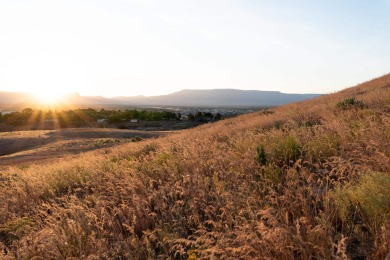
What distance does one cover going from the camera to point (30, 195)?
295 inches

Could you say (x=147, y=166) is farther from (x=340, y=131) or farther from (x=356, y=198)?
(x=356, y=198)

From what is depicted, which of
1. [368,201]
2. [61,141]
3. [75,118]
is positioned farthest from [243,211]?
[75,118]

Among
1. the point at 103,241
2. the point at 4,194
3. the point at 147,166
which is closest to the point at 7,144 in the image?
the point at 4,194

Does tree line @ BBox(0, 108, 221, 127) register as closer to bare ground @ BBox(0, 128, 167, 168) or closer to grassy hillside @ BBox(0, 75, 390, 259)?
bare ground @ BBox(0, 128, 167, 168)

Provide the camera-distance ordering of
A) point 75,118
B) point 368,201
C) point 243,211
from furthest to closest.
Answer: point 75,118
point 243,211
point 368,201

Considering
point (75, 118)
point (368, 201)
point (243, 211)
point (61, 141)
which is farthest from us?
point (75, 118)

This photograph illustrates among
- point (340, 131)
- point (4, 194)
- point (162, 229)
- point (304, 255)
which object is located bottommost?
point (4, 194)

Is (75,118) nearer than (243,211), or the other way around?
(243,211)

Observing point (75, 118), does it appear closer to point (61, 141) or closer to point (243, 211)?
point (61, 141)

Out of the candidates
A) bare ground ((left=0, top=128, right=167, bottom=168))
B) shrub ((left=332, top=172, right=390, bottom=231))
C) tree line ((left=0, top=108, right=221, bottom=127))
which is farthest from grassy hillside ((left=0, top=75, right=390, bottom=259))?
tree line ((left=0, top=108, right=221, bottom=127))

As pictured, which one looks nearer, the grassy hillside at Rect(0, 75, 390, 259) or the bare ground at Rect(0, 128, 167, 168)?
the grassy hillside at Rect(0, 75, 390, 259)

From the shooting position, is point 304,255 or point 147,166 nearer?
point 304,255

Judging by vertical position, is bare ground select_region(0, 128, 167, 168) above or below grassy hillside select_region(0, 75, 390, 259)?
below

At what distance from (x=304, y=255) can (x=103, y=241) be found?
9.03 feet
